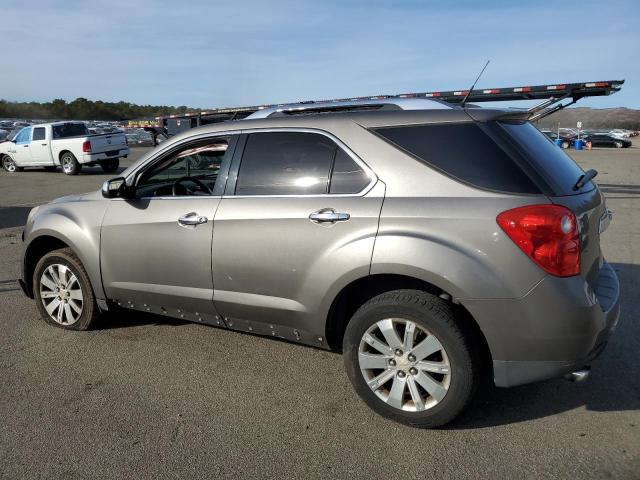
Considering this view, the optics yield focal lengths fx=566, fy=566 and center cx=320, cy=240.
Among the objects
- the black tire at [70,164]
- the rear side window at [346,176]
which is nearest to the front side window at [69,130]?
the black tire at [70,164]

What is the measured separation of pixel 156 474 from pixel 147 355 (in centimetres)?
155

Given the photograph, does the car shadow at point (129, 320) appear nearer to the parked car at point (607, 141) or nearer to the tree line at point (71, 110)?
the parked car at point (607, 141)

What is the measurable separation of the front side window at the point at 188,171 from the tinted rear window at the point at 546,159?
192cm

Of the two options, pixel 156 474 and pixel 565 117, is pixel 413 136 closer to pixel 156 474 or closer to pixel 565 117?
pixel 156 474

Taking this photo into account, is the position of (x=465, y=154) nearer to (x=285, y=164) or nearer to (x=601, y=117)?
(x=285, y=164)

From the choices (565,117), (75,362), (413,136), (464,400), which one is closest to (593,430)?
(464,400)

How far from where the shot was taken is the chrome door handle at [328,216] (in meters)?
3.30

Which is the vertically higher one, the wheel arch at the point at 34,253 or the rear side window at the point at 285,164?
the rear side window at the point at 285,164

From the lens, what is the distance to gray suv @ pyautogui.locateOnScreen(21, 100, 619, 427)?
2.91m

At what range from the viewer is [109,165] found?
20.6m

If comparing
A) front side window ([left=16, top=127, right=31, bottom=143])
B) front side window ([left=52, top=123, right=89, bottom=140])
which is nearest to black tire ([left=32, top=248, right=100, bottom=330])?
front side window ([left=52, top=123, right=89, bottom=140])

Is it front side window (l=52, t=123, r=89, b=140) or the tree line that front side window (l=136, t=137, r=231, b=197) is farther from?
the tree line

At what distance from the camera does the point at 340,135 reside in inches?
137

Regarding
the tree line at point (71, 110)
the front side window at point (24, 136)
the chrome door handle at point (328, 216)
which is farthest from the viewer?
the tree line at point (71, 110)
